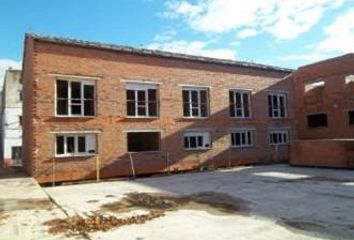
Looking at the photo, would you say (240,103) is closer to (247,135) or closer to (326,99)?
(247,135)

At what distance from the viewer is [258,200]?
12.5 m

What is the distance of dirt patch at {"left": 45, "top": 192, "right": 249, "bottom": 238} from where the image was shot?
30.0 ft

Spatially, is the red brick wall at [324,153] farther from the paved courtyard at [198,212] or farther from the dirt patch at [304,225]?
the dirt patch at [304,225]

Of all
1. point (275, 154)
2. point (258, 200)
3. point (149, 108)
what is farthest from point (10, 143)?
point (258, 200)

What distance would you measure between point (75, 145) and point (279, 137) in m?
15.5

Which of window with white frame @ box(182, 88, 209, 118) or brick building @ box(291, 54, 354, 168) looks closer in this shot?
window with white frame @ box(182, 88, 209, 118)

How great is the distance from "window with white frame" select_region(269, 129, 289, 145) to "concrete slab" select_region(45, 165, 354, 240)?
32.8 feet

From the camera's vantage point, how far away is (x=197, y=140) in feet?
81.6

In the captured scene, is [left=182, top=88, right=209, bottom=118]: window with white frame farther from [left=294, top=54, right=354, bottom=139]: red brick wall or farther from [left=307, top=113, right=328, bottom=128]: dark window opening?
[left=307, top=113, right=328, bottom=128]: dark window opening

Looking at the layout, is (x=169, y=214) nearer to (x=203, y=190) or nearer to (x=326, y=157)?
(x=203, y=190)

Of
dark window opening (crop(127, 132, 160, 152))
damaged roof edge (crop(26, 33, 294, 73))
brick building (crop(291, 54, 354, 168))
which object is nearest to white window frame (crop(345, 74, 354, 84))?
brick building (crop(291, 54, 354, 168))

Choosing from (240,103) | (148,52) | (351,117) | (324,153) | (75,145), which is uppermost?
(148,52)

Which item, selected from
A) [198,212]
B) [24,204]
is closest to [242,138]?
[198,212]

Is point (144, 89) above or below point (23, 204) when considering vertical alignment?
above
